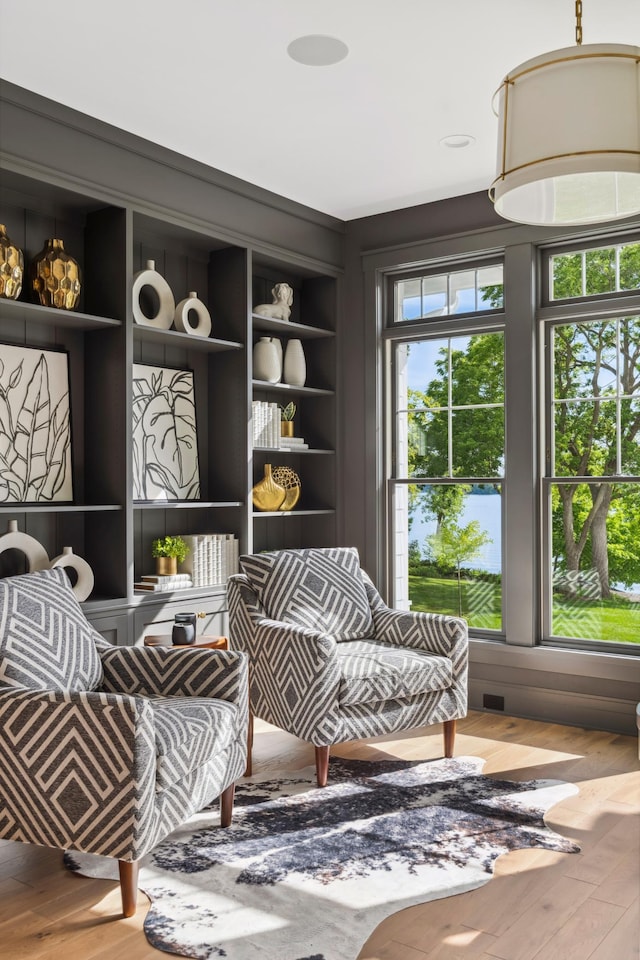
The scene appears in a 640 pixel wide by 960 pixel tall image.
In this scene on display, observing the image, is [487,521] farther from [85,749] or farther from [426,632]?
[85,749]

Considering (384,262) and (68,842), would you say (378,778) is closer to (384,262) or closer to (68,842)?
(68,842)

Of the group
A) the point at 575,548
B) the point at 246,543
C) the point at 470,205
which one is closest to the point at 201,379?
the point at 246,543

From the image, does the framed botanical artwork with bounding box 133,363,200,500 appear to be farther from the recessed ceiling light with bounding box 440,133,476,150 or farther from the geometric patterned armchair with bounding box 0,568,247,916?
the recessed ceiling light with bounding box 440,133,476,150

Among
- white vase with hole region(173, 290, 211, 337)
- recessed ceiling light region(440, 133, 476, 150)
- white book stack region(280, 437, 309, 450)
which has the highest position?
recessed ceiling light region(440, 133, 476, 150)

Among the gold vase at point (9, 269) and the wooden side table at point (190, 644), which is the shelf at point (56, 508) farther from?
the gold vase at point (9, 269)

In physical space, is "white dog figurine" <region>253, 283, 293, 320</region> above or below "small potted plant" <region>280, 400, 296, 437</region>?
above

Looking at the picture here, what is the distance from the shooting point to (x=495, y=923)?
228 centimetres

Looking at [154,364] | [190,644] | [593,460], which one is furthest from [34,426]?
[593,460]

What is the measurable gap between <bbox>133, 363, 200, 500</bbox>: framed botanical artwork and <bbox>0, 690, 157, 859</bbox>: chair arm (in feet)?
6.20

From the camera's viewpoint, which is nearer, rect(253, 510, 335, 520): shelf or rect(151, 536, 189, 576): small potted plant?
rect(151, 536, 189, 576): small potted plant

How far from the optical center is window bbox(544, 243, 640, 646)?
418 centimetres

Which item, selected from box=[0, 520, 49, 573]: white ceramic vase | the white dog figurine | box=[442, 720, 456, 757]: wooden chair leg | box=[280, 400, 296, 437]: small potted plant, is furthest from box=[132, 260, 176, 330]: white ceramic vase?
box=[442, 720, 456, 757]: wooden chair leg

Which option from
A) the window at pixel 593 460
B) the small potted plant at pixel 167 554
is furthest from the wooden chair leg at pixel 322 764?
the window at pixel 593 460

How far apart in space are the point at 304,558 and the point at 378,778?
40.4 inches
